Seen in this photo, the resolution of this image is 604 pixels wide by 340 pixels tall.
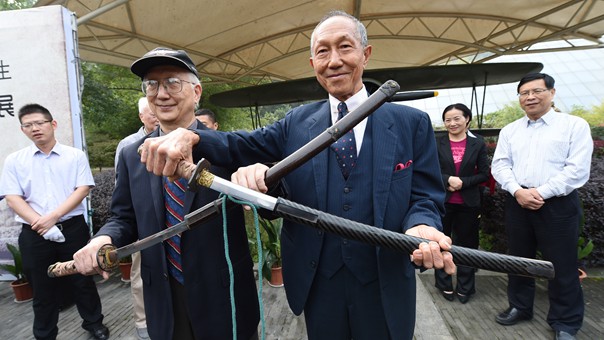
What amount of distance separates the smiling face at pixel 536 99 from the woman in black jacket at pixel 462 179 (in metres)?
0.84

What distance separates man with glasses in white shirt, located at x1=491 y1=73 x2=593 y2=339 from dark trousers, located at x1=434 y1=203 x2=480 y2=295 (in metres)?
0.68

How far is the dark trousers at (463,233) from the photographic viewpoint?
3.64m

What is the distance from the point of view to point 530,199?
2730mm

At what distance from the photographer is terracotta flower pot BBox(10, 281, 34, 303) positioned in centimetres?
421

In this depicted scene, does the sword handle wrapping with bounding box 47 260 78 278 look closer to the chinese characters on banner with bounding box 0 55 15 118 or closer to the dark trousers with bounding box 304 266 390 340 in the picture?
the dark trousers with bounding box 304 266 390 340

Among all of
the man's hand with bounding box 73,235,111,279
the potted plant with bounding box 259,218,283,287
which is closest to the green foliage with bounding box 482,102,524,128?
the potted plant with bounding box 259,218,283,287

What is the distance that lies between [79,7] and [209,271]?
680 cm

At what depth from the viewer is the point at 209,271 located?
1619mm

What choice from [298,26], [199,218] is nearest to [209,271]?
[199,218]

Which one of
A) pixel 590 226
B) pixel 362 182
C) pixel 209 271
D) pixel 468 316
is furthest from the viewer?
pixel 590 226

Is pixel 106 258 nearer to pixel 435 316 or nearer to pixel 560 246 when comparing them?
pixel 435 316

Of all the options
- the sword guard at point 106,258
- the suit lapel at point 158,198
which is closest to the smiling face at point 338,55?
the suit lapel at point 158,198

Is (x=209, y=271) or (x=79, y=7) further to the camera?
(x=79, y=7)

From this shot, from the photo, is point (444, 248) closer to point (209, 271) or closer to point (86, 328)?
point (209, 271)
